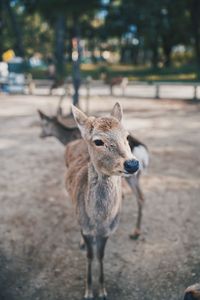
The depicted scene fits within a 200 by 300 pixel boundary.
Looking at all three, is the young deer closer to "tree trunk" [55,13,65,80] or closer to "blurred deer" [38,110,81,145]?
"blurred deer" [38,110,81,145]

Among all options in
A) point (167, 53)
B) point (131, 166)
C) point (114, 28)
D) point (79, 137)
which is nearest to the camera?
point (131, 166)

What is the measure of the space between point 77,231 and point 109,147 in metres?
2.91

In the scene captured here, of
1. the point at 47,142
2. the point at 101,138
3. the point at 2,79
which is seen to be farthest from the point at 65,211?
the point at 2,79

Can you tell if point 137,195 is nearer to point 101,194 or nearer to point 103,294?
point 103,294

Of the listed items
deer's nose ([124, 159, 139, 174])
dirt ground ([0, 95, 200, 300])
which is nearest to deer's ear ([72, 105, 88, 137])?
deer's nose ([124, 159, 139, 174])

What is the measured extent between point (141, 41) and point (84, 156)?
149 ft

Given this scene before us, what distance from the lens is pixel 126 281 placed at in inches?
204

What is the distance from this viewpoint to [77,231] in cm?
646

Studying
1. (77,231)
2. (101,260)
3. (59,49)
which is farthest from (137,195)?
(59,49)

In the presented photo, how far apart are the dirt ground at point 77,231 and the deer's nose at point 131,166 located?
1972mm

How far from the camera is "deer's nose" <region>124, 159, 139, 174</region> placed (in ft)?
12.1

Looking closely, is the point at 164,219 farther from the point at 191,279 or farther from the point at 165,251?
the point at 191,279

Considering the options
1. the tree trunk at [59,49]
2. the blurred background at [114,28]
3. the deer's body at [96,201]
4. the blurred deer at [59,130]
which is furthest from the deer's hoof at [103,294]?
the tree trunk at [59,49]

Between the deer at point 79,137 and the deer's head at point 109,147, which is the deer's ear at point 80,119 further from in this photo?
the deer at point 79,137
